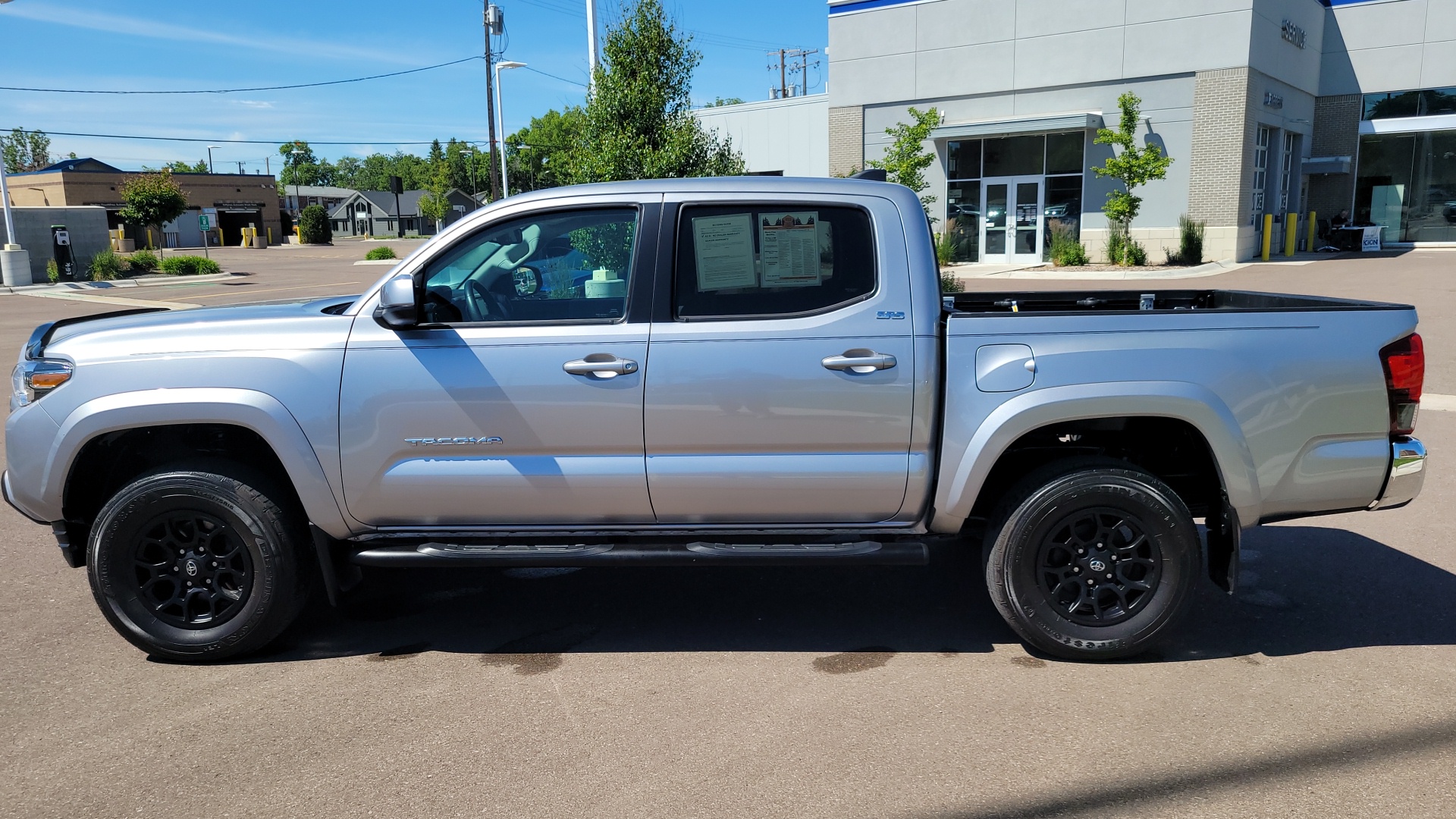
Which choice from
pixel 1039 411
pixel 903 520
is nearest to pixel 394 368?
pixel 903 520

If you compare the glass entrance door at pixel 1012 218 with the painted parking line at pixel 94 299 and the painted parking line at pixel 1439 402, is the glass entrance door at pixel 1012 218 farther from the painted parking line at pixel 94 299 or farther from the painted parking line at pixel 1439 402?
the painted parking line at pixel 1439 402

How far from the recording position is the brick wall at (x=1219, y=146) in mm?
28688

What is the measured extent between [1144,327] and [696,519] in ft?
6.31

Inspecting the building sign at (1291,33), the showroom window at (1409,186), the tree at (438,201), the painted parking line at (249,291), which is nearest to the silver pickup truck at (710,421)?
the painted parking line at (249,291)

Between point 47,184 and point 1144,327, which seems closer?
point 1144,327

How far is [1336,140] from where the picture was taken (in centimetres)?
3706

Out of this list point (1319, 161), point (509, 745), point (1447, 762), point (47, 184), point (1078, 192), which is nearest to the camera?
point (1447, 762)

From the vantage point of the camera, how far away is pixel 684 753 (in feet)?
11.7

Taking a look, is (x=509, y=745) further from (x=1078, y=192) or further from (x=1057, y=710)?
(x=1078, y=192)

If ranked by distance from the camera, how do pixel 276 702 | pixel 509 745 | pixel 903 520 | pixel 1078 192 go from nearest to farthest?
pixel 509 745, pixel 276 702, pixel 903 520, pixel 1078 192

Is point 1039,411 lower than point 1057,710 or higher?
higher

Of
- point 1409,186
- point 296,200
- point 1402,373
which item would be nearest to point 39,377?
point 1402,373

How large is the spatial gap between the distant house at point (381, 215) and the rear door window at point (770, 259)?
10794 cm

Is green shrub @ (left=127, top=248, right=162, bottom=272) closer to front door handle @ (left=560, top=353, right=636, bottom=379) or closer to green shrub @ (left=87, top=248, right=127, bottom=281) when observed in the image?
green shrub @ (left=87, top=248, right=127, bottom=281)
